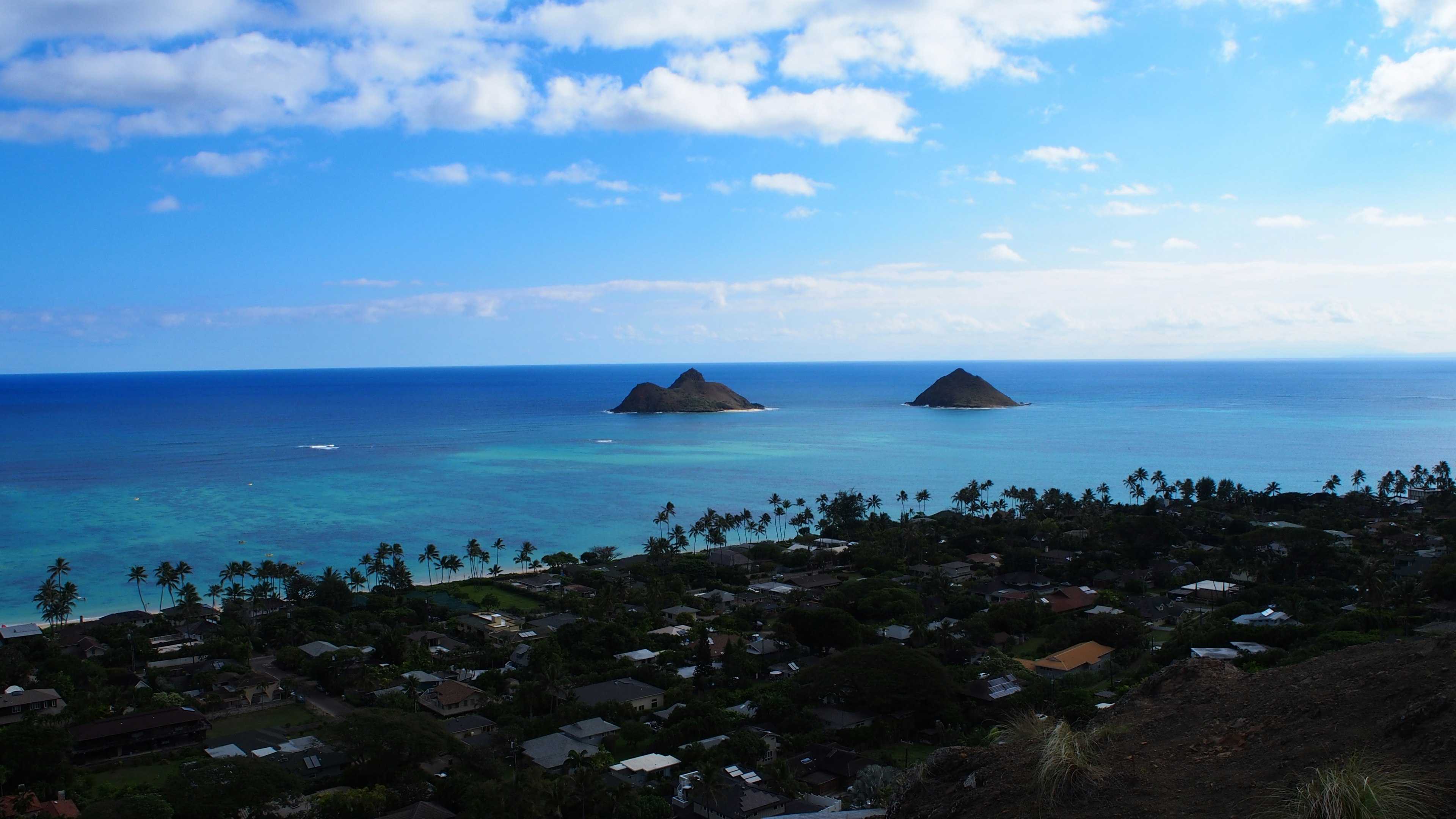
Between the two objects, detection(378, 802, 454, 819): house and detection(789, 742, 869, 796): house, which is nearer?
detection(378, 802, 454, 819): house

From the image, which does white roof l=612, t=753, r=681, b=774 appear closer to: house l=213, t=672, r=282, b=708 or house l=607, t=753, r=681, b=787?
house l=607, t=753, r=681, b=787

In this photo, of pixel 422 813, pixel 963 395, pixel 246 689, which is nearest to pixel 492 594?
pixel 246 689

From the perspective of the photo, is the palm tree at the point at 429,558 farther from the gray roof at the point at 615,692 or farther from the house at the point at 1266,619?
the house at the point at 1266,619

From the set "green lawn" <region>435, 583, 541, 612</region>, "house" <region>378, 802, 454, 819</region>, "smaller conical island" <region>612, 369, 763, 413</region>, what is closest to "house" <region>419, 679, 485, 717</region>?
"house" <region>378, 802, 454, 819</region>

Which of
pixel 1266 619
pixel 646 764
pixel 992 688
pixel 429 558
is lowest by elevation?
pixel 646 764

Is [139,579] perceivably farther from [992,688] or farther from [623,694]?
[992,688]

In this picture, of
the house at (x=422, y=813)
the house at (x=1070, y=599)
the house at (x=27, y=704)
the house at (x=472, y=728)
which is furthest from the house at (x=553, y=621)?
the house at (x=1070, y=599)
